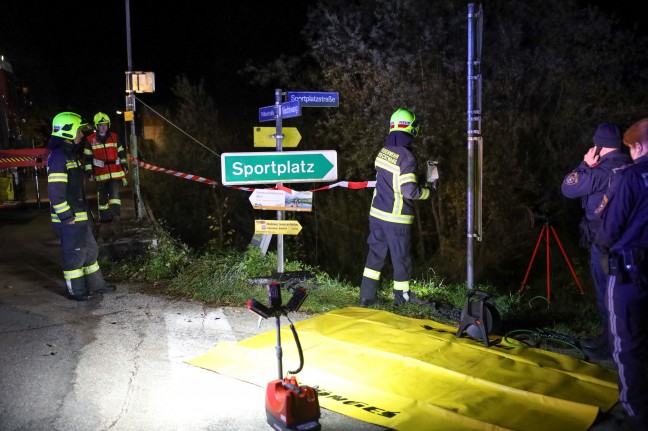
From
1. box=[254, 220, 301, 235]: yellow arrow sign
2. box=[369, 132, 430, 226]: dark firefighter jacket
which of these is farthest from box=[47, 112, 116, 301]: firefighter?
box=[369, 132, 430, 226]: dark firefighter jacket

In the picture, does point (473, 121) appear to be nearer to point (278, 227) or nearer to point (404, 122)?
point (404, 122)

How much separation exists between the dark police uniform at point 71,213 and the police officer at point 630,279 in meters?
5.87

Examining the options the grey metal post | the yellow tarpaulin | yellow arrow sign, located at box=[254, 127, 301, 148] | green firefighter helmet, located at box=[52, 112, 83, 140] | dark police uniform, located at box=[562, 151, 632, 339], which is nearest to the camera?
the yellow tarpaulin

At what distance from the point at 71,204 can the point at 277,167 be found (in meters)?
2.51

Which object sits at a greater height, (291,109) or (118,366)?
(291,109)

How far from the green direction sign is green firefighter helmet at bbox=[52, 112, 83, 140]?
1780 millimetres

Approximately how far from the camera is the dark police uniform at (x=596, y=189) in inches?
224

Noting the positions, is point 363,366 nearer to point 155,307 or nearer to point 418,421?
point 418,421

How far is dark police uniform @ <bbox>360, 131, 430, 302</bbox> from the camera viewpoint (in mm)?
7027

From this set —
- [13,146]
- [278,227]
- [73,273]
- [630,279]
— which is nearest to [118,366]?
[73,273]

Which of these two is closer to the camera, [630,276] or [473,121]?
[630,276]

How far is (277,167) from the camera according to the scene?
798cm

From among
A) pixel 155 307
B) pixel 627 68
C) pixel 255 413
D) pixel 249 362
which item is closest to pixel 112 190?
pixel 155 307

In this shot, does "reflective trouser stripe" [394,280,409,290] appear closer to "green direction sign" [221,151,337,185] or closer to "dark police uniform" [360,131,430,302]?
"dark police uniform" [360,131,430,302]
